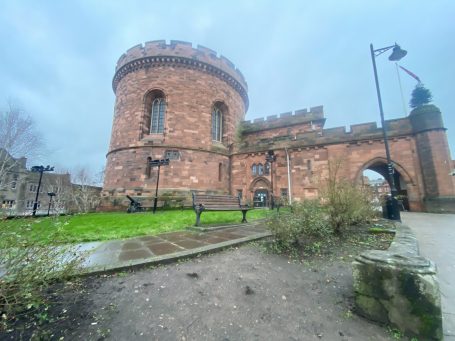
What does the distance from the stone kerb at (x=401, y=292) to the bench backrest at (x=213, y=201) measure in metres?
4.66

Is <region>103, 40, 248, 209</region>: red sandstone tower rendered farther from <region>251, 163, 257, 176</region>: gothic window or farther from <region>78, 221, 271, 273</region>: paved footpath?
<region>78, 221, 271, 273</region>: paved footpath

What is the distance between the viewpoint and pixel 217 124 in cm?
1827

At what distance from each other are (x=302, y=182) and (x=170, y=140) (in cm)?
1021

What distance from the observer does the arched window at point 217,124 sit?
17.9 metres

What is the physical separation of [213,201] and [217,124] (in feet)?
41.8

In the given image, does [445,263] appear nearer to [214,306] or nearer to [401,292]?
[401,292]

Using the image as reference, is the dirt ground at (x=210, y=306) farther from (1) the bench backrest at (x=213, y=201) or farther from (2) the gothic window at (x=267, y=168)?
(2) the gothic window at (x=267, y=168)

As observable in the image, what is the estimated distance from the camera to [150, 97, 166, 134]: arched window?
15922mm

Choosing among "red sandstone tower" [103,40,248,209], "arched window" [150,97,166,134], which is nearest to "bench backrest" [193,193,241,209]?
"red sandstone tower" [103,40,248,209]

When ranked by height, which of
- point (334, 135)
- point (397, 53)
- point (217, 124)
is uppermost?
point (217, 124)

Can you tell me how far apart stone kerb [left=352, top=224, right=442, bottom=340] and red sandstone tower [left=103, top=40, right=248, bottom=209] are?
43.6 ft

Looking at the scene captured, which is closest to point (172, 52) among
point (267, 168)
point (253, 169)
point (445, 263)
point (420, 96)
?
point (253, 169)

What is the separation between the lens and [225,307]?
2.10 m

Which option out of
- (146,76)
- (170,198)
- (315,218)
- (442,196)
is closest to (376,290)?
(315,218)
